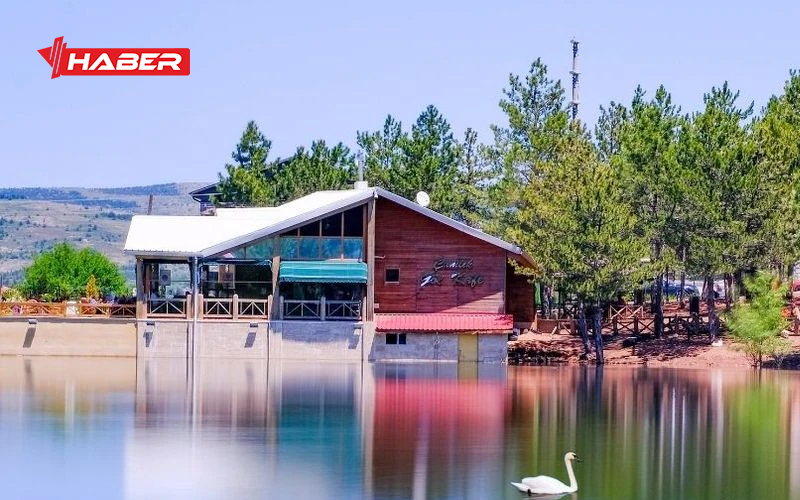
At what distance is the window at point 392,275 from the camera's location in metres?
61.8

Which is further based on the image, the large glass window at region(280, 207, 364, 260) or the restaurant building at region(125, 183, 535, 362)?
the large glass window at region(280, 207, 364, 260)

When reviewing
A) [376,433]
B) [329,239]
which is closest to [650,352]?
[329,239]

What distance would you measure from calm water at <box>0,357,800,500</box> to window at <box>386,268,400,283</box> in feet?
18.1

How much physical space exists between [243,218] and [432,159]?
12170 mm

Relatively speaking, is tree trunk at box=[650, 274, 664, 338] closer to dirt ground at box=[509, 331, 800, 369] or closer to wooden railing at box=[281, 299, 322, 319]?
dirt ground at box=[509, 331, 800, 369]

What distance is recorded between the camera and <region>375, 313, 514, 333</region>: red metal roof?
60.3 metres

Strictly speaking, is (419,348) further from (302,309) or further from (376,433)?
(376,433)

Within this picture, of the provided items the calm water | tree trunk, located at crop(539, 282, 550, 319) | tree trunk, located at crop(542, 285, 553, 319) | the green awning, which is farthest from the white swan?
tree trunk, located at crop(539, 282, 550, 319)

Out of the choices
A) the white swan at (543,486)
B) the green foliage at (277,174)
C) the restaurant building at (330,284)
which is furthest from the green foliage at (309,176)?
the white swan at (543,486)

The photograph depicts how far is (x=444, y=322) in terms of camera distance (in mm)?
61000

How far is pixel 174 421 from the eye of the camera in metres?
40.0

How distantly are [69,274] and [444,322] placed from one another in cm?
4230

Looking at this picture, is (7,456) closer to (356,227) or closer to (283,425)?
(283,425)

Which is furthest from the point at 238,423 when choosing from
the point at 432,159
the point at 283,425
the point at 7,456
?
the point at 432,159
